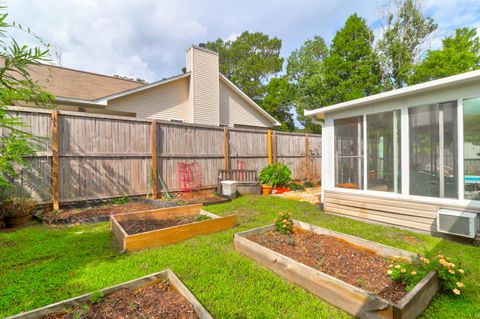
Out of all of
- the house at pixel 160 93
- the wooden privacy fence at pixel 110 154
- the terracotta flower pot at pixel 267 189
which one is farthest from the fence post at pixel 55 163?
the terracotta flower pot at pixel 267 189

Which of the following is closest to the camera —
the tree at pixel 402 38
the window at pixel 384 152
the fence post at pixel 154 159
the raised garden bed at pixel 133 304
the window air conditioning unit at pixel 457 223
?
the raised garden bed at pixel 133 304

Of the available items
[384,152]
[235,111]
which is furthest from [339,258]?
[235,111]

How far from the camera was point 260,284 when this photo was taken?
2.32 m

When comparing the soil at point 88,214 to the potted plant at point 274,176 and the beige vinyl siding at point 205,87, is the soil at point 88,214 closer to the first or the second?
the potted plant at point 274,176

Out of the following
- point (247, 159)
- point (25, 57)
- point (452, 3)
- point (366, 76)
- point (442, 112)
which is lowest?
point (247, 159)

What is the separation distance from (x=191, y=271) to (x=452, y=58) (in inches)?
833

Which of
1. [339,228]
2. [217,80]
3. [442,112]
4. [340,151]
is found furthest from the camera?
[217,80]

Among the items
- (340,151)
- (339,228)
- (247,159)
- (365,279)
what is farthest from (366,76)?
(365,279)

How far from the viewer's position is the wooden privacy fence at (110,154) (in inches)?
191

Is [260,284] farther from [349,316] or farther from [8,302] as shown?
[8,302]

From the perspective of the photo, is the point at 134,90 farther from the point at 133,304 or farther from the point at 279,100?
the point at 279,100

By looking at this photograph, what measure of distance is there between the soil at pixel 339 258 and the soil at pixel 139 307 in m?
1.37

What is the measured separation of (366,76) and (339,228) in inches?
667

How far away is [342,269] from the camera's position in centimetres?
241
